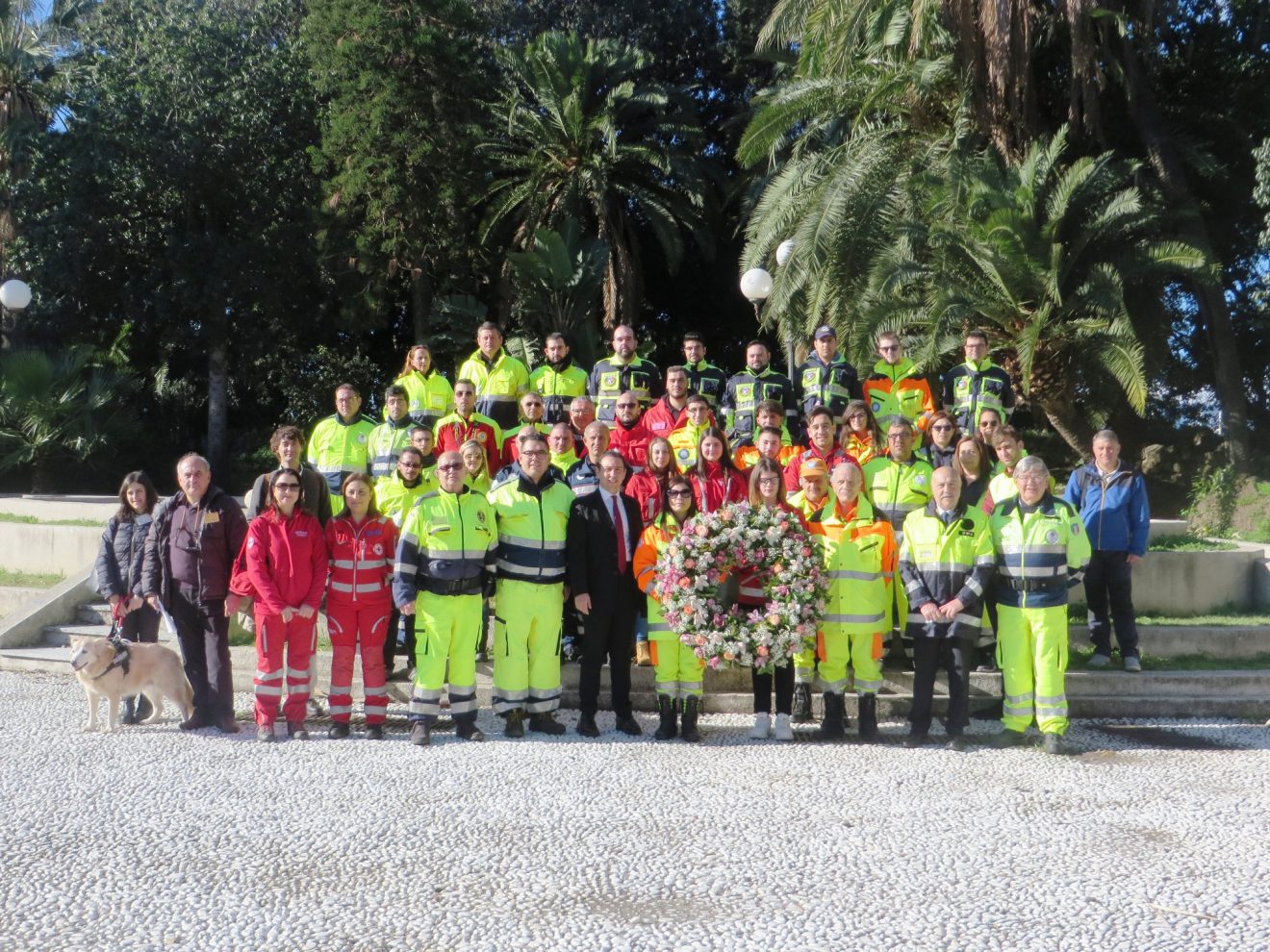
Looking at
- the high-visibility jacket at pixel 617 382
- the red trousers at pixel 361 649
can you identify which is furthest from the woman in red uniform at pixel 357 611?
the high-visibility jacket at pixel 617 382

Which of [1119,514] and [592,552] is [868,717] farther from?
[1119,514]

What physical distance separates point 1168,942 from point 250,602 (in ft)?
20.8

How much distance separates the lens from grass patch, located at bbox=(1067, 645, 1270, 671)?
9.52 m

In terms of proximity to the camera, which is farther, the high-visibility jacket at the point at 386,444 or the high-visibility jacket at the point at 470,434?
the high-visibility jacket at the point at 470,434

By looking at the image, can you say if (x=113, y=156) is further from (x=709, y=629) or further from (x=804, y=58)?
(x=709, y=629)

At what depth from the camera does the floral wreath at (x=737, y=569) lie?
25.4 feet

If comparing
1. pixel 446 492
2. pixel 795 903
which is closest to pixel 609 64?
pixel 446 492

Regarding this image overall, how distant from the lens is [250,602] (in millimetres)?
8320

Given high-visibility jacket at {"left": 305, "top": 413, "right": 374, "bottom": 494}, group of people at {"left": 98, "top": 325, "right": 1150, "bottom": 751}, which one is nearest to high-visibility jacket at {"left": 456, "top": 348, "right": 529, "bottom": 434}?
high-visibility jacket at {"left": 305, "top": 413, "right": 374, "bottom": 494}

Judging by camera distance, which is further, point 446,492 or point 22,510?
point 22,510

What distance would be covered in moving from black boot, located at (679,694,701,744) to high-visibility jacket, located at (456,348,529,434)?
451cm

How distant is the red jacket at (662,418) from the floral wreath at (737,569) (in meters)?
2.75

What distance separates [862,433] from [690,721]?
3.28 metres

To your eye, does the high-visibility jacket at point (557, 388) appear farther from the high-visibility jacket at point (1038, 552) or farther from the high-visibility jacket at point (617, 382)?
the high-visibility jacket at point (1038, 552)
